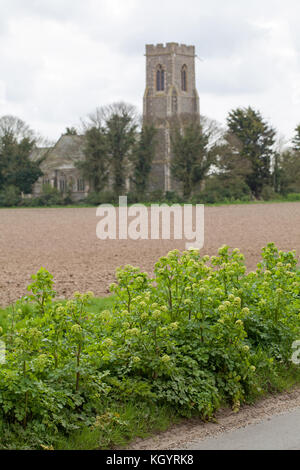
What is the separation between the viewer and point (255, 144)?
2552 inches

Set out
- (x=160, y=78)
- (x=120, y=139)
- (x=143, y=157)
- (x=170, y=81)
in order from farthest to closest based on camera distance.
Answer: (x=160, y=78) < (x=170, y=81) < (x=143, y=157) < (x=120, y=139)

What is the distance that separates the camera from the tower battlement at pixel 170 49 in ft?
304

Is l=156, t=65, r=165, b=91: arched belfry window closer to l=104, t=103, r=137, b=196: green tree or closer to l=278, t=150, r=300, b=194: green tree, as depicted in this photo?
l=104, t=103, r=137, b=196: green tree

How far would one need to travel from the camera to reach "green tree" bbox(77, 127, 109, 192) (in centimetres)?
6191

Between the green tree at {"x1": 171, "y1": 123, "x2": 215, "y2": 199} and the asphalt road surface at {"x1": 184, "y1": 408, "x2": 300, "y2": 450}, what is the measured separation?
56102 mm

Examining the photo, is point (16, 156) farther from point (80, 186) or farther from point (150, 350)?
point (150, 350)

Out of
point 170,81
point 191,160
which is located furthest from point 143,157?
point 170,81

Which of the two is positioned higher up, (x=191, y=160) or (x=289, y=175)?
(x=191, y=160)

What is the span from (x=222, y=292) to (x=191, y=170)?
5532 cm

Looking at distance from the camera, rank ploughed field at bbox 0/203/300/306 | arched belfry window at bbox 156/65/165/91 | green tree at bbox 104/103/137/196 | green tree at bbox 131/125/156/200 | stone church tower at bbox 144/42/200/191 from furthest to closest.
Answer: arched belfry window at bbox 156/65/165/91 → stone church tower at bbox 144/42/200/191 → green tree at bbox 131/125/156/200 → green tree at bbox 104/103/137/196 → ploughed field at bbox 0/203/300/306

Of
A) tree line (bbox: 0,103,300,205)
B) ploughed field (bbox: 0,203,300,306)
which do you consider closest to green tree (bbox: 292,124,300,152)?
tree line (bbox: 0,103,300,205)

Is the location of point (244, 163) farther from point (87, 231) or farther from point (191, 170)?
point (87, 231)

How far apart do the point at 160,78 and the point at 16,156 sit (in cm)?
3552
